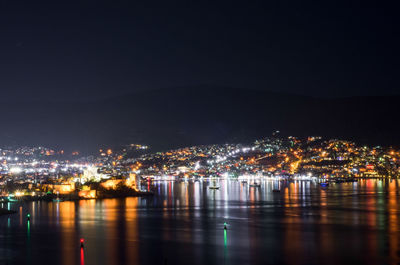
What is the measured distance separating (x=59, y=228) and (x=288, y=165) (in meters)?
64.5

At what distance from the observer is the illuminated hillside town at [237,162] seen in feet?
233

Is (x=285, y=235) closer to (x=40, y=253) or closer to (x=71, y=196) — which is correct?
(x=40, y=253)

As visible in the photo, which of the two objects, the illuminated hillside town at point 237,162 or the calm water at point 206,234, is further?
the illuminated hillside town at point 237,162

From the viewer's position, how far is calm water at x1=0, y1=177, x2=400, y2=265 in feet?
52.6

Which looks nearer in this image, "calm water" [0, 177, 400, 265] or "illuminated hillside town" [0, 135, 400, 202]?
"calm water" [0, 177, 400, 265]

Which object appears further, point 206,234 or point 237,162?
point 237,162

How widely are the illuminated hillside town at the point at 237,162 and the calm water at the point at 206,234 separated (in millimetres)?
22043

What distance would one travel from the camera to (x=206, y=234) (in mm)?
20469

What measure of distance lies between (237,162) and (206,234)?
7362 cm

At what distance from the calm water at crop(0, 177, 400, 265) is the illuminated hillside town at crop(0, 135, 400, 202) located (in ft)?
72.3

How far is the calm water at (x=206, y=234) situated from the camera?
16.0 metres

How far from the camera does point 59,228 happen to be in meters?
22.3

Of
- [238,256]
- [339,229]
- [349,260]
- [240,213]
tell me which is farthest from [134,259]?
[240,213]

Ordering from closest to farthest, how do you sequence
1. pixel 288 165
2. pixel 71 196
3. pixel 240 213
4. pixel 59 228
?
pixel 59 228
pixel 240 213
pixel 71 196
pixel 288 165
